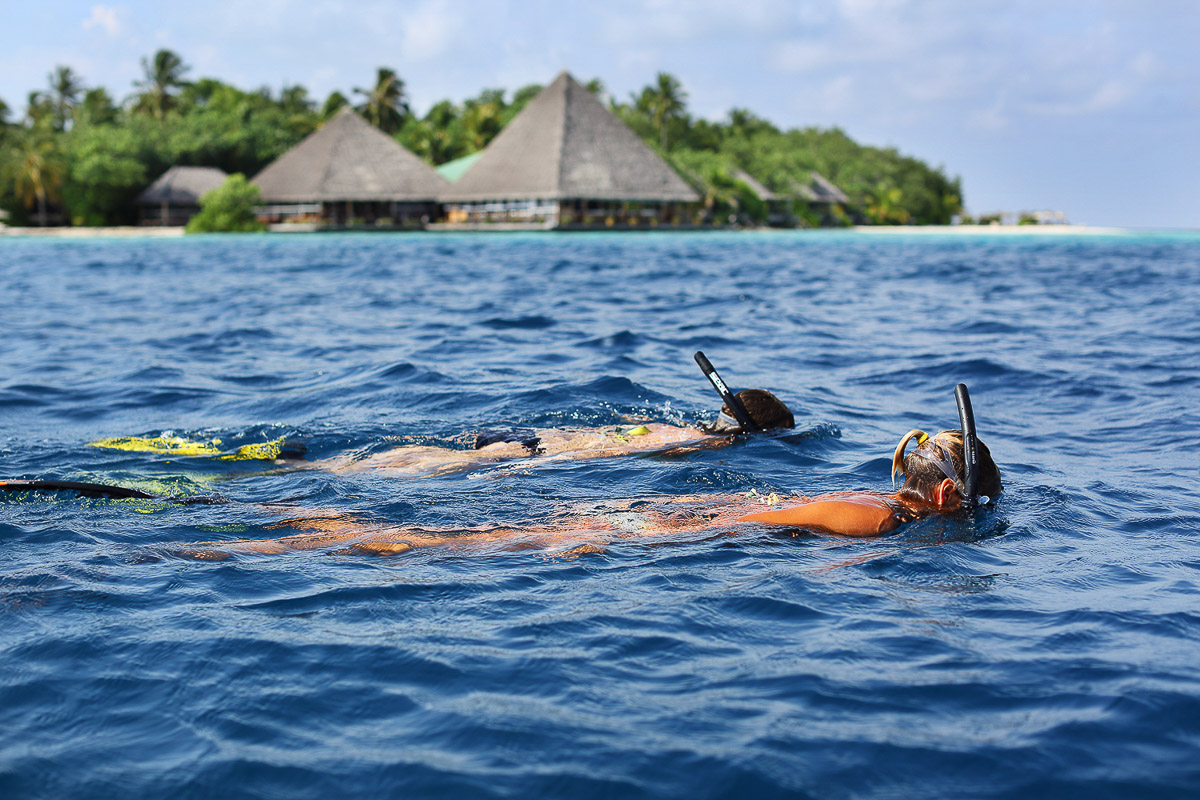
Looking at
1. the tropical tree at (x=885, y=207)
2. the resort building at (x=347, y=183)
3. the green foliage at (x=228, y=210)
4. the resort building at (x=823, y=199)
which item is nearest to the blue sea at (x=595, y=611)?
the green foliage at (x=228, y=210)

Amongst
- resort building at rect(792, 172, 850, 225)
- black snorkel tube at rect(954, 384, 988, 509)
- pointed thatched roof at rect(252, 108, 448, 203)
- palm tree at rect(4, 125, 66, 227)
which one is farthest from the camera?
resort building at rect(792, 172, 850, 225)

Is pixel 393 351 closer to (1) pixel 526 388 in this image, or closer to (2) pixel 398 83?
(1) pixel 526 388

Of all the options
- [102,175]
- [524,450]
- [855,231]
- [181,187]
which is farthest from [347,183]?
[524,450]

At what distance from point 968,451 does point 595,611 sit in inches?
61.0

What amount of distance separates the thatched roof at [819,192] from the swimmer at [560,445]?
195ft

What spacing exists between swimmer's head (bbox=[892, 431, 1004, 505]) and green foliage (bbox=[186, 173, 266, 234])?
148 feet

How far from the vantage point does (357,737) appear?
8.26 ft

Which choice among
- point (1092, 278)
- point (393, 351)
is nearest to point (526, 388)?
point (393, 351)

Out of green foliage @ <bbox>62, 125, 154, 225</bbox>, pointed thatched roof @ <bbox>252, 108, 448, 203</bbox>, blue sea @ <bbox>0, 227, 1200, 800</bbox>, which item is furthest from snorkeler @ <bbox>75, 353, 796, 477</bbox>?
green foliage @ <bbox>62, 125, 154, 225</bbox>

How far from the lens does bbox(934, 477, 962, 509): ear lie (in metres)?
3.85

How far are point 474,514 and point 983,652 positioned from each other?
2.20m

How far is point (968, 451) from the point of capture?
3.71 m

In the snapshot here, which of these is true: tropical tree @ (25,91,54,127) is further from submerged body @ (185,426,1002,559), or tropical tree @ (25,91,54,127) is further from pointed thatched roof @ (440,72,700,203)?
submerged body @ (185,426,1002,559)

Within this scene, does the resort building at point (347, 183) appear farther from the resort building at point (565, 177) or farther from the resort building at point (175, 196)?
the resort building at point (175, 196)
